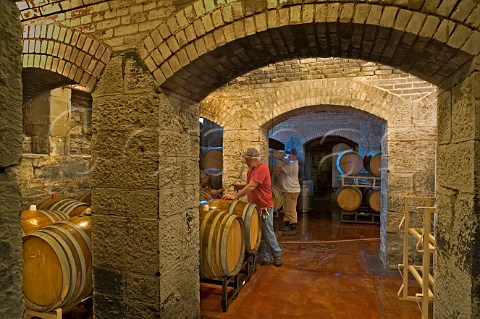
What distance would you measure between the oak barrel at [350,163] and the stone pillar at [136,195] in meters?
5.96

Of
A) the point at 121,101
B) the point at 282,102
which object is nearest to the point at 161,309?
the point at 121,101

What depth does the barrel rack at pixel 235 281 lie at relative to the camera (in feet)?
11.5

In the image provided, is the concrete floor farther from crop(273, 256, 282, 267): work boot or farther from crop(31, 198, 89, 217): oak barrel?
crop(31, 198, 89, 217): oak barrel

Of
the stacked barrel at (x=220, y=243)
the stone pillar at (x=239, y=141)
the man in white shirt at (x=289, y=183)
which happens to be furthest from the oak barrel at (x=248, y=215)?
the man in white shirt at (x=289, y=183)

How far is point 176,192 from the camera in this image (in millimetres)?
2875

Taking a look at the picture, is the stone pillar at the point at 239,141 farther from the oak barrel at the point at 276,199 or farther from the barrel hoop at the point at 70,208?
the barrel hoop at the point at 70,208

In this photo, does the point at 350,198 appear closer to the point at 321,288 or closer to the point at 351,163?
the point at 351,163


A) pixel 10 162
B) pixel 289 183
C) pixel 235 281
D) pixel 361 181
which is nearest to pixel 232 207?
pixel 235 281

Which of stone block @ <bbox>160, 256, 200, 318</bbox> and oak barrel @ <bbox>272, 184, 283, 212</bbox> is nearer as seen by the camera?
stone block @ <bbox>160, 256, 200, 318</bbox>

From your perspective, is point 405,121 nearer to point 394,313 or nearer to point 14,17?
point 394,313

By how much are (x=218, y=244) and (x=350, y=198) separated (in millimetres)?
5566

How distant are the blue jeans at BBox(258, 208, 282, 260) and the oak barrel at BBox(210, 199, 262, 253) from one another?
1.08ft

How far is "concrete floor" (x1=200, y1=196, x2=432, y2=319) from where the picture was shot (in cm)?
347

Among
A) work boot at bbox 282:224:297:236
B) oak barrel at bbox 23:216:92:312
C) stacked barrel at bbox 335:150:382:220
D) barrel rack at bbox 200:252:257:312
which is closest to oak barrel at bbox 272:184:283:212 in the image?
work boot at bbox 282:224:297:236
